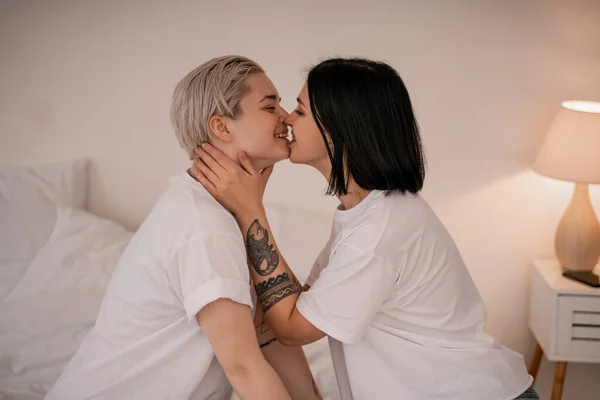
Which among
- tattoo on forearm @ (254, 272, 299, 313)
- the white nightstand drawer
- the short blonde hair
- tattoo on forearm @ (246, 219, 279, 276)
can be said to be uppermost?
the short blonde hair

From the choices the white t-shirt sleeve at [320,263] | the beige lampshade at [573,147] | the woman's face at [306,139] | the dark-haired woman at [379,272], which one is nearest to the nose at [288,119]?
the woman's face at [306,139]

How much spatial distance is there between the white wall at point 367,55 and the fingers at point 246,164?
3.53 ft

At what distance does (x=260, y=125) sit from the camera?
5.25 ft

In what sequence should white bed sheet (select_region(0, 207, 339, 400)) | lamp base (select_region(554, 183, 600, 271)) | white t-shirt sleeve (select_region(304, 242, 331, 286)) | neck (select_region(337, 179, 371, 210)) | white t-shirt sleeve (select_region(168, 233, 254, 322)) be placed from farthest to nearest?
lamp base (select_region(554, 183, 600, 271)), white bed sheet (select_region(0, 207, 339, 400)), white t-shirt sleeve (select_region(304, 242, 331, 286)), neck (select_region(337, 179, 371, 210)), white t-shirt sleeve (select_region(168, 233, 254, 322))

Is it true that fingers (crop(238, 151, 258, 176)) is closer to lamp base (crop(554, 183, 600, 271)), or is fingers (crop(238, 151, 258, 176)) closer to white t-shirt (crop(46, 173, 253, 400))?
white t-shirt (crop(46, 173, 253, 400))

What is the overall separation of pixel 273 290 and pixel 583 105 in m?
1.50

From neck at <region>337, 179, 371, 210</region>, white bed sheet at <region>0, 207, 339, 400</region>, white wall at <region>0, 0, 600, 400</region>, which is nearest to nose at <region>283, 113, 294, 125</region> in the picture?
neck at <region>337, 179, 371, 210</region>

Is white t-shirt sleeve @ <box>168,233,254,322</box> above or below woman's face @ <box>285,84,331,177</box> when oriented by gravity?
below

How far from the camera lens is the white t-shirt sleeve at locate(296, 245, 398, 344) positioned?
1387 millimetres

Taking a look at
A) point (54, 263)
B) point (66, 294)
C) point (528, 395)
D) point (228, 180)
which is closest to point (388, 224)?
point (228, 180)

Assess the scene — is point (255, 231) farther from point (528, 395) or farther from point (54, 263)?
point (54, 263)

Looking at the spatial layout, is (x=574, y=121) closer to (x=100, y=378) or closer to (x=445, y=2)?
(x=445, y=2)

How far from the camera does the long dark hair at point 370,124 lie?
1471 mm

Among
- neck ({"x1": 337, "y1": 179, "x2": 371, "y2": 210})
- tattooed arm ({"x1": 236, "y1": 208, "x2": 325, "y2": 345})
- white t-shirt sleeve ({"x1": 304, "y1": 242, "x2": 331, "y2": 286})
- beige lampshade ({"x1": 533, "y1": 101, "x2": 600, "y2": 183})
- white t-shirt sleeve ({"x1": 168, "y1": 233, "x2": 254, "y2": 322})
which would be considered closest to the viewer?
white t-shirt sleeve ({"x1": 168, "y1": 233, "x2": 254, "y2": 322})
